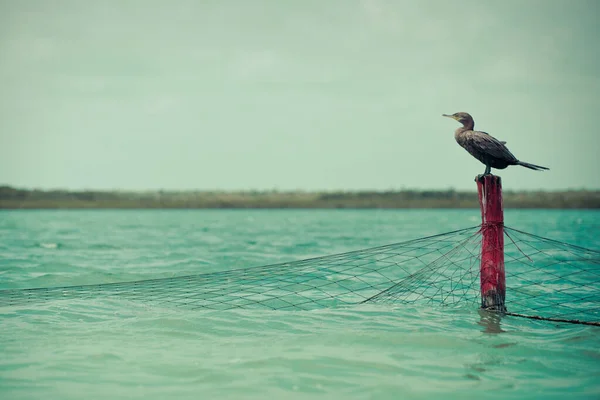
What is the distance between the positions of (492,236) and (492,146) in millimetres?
1425

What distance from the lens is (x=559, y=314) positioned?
41.1 feet

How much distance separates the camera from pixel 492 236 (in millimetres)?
9570

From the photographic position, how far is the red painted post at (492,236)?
9.49 metres

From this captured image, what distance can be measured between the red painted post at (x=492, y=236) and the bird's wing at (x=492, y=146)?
0.38m

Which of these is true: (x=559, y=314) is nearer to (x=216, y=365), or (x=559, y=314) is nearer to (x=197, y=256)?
(x=216, y=365)

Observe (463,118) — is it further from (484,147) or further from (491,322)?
(491,322)

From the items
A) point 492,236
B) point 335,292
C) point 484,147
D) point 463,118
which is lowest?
point 335,292

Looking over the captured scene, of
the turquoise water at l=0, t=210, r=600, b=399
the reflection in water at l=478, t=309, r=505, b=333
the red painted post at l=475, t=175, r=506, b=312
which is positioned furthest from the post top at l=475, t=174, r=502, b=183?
the turquoise water at l=0, t=210, r=600, b=399

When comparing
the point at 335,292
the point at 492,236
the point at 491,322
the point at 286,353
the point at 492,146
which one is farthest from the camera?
the point at 335,292

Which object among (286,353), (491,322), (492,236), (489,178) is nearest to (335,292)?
(491,322)

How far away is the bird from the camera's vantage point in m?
9.29

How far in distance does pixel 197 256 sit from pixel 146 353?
18839mm

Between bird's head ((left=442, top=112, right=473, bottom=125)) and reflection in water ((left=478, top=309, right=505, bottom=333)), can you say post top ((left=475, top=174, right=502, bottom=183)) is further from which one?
reflection in water ((left=478, top=309, right=505, bottom=333))

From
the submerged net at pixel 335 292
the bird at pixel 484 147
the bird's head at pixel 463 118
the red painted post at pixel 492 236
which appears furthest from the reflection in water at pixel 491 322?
the bird's head at pixel 463 118
